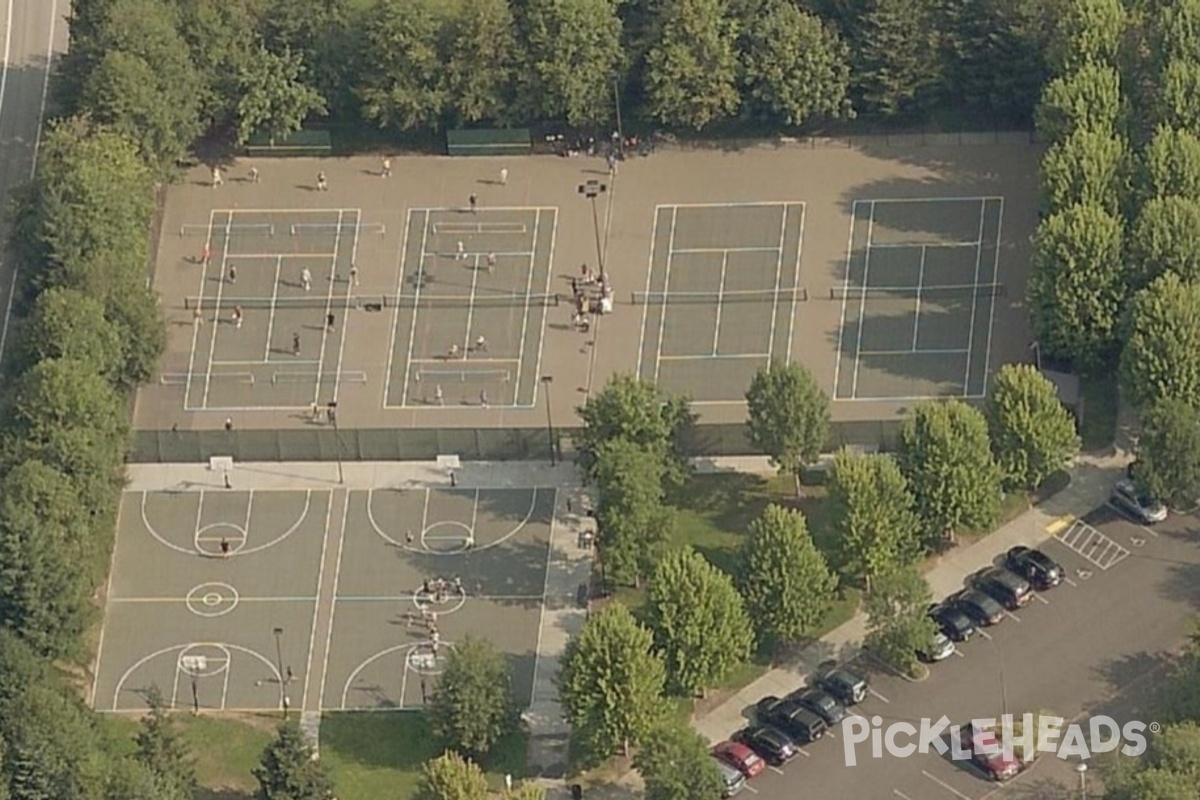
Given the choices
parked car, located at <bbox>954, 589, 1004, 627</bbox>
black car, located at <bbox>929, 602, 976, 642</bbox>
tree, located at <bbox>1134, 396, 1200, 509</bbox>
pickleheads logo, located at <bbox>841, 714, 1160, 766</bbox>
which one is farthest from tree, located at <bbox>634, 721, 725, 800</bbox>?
tree, located at <bbox>1134, 396, 1200, 509</bbox>

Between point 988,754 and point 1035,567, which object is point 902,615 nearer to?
point 988,754

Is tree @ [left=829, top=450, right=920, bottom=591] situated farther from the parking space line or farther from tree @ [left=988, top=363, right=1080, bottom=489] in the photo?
the parking space line

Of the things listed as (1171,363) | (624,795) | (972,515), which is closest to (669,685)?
(624,795)

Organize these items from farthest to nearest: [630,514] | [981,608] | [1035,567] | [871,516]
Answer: [1035,567] → [630,514] → [981,608] → [871,516]

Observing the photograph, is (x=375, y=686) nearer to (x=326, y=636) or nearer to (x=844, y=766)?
(x=326, y=636)

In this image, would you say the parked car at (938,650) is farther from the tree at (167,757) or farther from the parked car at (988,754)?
the tree at (167,757)

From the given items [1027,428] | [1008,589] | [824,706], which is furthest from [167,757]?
[1027,428]

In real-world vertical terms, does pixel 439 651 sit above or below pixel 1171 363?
below
